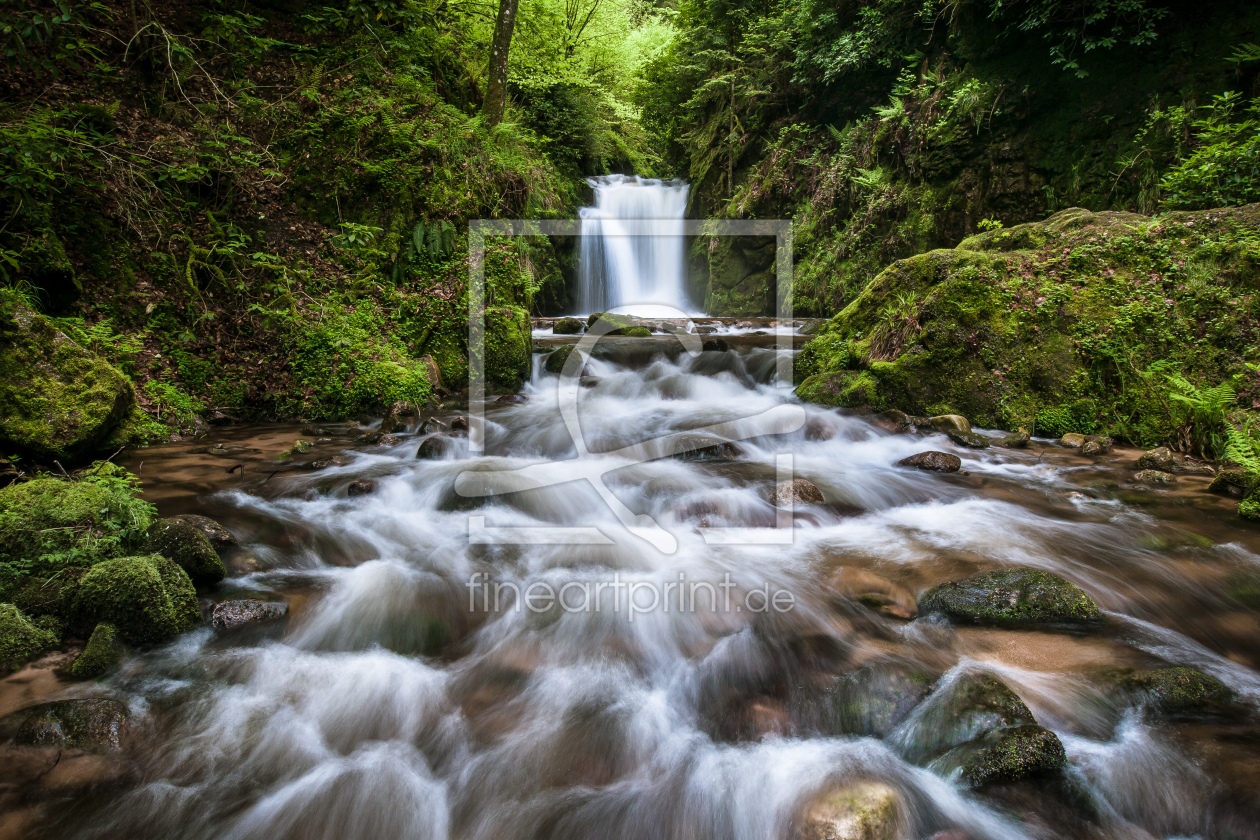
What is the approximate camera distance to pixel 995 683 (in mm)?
2523

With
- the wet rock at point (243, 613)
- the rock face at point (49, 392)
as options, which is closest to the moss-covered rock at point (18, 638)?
the wet rock at point (243, 613)

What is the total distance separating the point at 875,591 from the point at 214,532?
4.49m

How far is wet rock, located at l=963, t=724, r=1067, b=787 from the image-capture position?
2.21 metres

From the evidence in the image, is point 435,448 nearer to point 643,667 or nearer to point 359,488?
point 359,488

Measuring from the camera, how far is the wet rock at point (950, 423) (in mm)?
6746

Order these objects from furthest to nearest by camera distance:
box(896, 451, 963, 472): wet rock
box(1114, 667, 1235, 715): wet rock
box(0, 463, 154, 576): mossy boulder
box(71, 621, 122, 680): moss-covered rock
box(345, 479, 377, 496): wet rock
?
box(896, 451, 963, 472): wet rock < box(345, 479, 377, 496): wet rock < box(0, 463, 154, 576): mossy boulder < box(71, 621, 122, 680): moss-covered rock < box(1114, 667, 1235, 715): wet rock

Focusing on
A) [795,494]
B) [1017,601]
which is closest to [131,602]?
[795,494]

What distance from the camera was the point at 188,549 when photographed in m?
3.41

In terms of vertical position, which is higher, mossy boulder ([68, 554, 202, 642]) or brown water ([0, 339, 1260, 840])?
mossy boulder ([68, 554, 202, 642])

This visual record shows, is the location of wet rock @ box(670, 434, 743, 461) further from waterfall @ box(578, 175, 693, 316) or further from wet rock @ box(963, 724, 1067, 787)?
waterfall @ box(578, 175, 693, 316)

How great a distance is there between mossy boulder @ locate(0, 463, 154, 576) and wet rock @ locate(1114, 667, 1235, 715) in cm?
534

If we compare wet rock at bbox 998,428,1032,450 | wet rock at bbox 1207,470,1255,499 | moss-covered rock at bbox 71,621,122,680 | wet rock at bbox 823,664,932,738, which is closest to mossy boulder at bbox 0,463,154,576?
moss-covered rock at bbox 71,621,122,680

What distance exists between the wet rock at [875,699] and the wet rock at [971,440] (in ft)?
14.4

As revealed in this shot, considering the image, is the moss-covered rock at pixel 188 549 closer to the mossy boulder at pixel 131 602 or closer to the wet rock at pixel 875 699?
the mossy boulder at pixel 131 602
